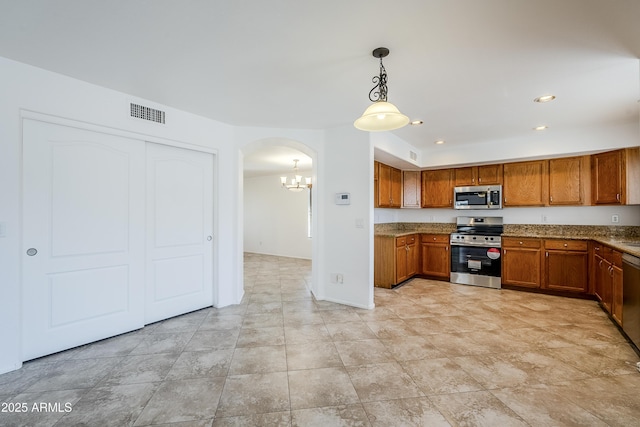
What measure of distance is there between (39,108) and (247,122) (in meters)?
2.02

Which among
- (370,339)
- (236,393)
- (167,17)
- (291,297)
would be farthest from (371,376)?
(167,17)

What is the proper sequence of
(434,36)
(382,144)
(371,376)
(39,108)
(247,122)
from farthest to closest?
(382,144) → (247,122) → (39,108) → (371,376) → (434,36)

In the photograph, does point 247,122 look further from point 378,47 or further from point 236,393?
point 236,393

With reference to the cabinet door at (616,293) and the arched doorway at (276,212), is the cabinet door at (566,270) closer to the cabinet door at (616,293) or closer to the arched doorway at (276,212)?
the cabinet door at (616,293)

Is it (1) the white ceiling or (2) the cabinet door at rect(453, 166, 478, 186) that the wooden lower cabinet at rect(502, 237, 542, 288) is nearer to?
(2) the cabinet door at rect(453, 166, 478, 186)

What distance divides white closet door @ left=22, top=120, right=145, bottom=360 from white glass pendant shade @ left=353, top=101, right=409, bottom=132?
8.18ft

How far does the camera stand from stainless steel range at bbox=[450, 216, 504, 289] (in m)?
4.82

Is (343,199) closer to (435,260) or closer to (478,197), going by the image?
(435,260)

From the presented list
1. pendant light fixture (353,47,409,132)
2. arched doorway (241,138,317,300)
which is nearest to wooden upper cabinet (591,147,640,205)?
pendant light fixture (353,47,409,132)

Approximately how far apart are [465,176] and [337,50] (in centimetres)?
417

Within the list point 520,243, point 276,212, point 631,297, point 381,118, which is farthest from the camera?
point 276,212

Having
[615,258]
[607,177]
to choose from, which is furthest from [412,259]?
[607,177]

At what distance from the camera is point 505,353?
2.60 meters

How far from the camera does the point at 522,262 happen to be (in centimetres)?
463
